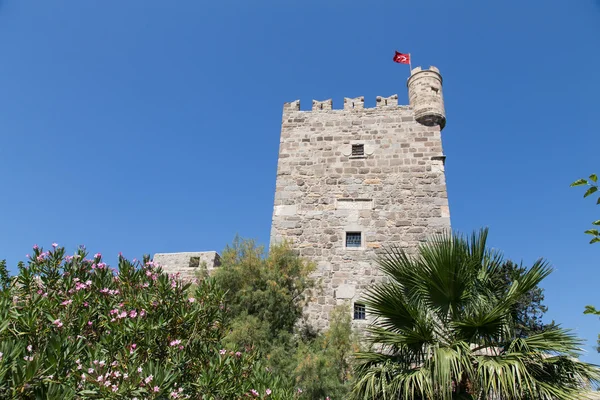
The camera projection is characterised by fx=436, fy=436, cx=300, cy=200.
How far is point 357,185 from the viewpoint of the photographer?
1154 cm

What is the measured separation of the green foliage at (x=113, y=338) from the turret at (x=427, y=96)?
8593 millimetres

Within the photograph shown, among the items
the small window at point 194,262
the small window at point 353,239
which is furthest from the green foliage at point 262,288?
the small window at point 194,262

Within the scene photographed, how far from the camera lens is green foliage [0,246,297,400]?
3.63 meters

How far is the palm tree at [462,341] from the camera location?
4.91 meters

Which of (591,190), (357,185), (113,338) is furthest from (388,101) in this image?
(113,338)

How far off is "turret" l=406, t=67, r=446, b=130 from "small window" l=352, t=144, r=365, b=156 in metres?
1.72

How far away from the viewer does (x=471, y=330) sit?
541 centimetres

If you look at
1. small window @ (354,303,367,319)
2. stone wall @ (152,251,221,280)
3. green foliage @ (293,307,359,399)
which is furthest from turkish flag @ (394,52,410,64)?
green foliage @ (293,307,359,399)

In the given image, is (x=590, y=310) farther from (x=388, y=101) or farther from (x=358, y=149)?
(x=388, y=101)

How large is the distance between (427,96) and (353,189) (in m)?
3.42

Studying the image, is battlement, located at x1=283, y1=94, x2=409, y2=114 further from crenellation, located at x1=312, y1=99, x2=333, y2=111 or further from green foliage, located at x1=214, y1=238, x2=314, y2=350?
green foliage, located at x1=214, y1=238, x2=314, y2=350

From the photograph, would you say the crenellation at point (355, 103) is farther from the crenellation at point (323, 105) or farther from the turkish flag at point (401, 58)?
the turkish flag at point (401, 58)

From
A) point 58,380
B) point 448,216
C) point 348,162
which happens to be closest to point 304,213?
point 348,162

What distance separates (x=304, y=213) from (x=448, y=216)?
3631 millimetres
